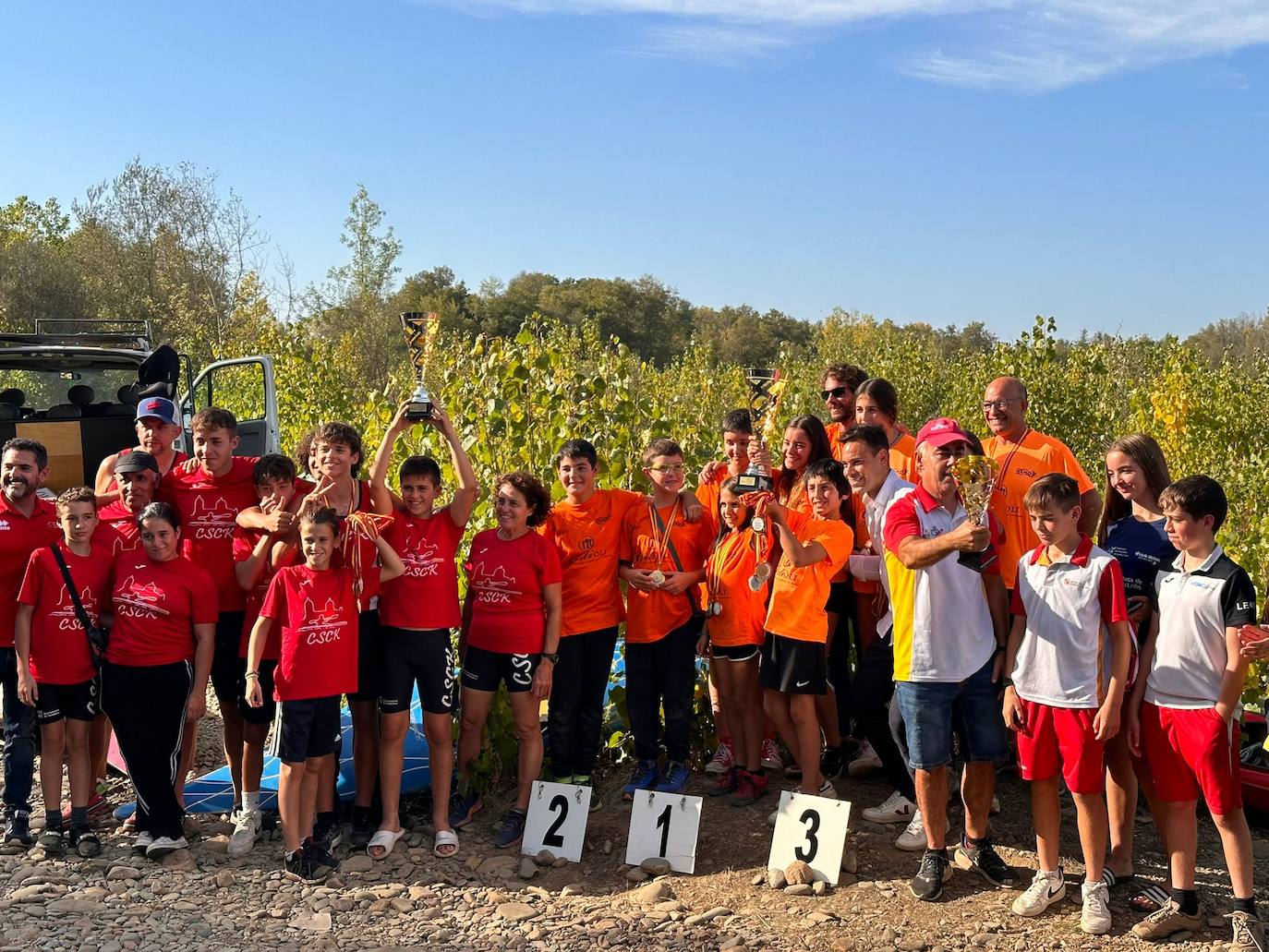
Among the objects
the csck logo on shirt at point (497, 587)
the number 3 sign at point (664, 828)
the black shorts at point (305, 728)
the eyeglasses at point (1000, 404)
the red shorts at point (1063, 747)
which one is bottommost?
the number 3 sign at point (664, 828)

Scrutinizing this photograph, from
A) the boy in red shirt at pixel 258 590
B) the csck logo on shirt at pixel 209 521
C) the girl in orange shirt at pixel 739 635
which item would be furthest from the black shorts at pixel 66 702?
the girl in orange shirt at pixel 739 635

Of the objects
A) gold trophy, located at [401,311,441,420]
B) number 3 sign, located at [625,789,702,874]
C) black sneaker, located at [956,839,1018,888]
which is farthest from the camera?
number 3 sign, located at [625,789,702,874]

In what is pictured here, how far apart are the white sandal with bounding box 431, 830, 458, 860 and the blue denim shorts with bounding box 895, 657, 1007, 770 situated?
1997 millimetres

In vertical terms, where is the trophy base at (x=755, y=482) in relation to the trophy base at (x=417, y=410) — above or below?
below

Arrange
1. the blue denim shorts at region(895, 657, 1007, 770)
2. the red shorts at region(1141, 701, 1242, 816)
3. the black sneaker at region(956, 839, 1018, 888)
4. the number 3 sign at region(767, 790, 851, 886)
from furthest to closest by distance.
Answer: the number 3 sign at region(767, 790, 851, 886) → the black sneaker at region(956, 839, 1018, 888) → the blue denim shorts at region(895, 657, 1007, 770) → the red shorts at region(1141, 701, 1242, 816)

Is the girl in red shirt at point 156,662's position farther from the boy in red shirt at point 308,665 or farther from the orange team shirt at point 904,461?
the orange team shirt at point 904,461

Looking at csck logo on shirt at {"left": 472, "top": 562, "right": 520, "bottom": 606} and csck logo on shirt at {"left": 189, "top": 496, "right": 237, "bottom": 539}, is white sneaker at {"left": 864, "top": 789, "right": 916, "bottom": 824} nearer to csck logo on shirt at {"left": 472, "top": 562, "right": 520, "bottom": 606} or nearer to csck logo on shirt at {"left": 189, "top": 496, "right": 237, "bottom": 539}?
csck logo on shirt at {"left": 472, "top": 562, "right": 520, "bottom": 606}

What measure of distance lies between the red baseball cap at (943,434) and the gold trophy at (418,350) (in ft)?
6.53

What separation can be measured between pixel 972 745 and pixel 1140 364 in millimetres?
26039

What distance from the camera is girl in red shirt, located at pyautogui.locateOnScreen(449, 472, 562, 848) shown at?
16.8 feet

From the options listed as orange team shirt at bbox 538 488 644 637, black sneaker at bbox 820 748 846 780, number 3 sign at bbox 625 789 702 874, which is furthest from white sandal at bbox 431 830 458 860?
black sneaker at bbox 820 748 846 780

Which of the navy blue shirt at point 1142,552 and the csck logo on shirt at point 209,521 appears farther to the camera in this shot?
the csck logo on shirt at point 209,521

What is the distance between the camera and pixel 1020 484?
4.92 m

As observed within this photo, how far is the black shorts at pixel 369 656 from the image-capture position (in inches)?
199
